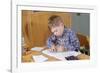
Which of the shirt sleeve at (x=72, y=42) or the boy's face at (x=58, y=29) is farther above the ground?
the boy's face at (x=58, y=29)

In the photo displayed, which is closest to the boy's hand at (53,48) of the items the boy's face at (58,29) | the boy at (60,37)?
the boy at (60,37)

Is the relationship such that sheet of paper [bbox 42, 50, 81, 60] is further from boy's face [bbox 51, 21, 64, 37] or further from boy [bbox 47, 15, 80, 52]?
boy's face [bbox 51, 21, 64, 37]

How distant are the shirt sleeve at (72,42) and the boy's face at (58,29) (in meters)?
0.09

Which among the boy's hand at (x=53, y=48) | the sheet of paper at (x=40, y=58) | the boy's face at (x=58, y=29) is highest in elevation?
the boy's face at (x=58, y=29)

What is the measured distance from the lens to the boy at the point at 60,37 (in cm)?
174

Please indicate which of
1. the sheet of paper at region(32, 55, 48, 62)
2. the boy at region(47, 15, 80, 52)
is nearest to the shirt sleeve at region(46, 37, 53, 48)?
the boy at region(47, 15, 80, 52)

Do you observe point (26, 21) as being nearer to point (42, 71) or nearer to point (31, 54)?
point (31, 54)

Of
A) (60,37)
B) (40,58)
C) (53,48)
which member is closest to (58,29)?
(60,37)

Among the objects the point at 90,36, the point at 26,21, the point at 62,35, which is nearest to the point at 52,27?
the point at 62,35

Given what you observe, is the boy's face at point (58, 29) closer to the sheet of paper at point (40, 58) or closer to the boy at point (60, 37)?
the boy at point (60, 37)

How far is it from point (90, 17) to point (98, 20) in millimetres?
86

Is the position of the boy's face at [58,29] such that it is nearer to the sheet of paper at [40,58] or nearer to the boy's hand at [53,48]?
the boy's hand at [53,48]

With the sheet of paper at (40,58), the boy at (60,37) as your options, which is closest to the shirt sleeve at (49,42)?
the boy at (60,37)

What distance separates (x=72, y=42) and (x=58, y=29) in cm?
18
